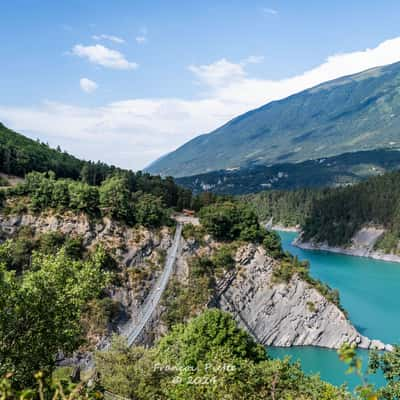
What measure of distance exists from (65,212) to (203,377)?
2344cm

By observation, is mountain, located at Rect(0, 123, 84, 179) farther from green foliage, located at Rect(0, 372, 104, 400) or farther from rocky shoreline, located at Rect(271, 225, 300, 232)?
rocky shoreline, located at Rect(271, 225, 300, 232)

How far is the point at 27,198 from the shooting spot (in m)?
31.6

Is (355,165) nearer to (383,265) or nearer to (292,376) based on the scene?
(383,265)

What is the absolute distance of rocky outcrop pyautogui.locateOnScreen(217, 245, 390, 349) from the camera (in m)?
32.5

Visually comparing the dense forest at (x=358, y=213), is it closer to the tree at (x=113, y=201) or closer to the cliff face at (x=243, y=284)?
the cliff face at (x=243, y=284)

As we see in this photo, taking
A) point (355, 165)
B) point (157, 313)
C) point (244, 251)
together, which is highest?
point (355, 165)

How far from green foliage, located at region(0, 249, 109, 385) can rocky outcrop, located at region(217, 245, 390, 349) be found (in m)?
25.2

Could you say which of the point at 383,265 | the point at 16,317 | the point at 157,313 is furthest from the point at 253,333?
the point at 383,265

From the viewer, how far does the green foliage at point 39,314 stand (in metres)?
6.71

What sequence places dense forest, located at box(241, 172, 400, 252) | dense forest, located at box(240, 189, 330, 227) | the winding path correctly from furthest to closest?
1. dense forest, located at box(240, 189, 330, 227)
2. dense forest, located at box(241, 172, 400, 252)
3. the winding path

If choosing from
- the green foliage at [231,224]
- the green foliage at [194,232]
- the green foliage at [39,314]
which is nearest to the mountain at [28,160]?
the green foliage at [194,232]

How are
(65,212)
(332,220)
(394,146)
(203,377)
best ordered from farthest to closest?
(394,146) < (332,220) < (65,212) < (203,377)

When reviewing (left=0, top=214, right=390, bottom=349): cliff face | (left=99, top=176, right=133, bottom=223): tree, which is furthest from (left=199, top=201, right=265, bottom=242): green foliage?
(left=99, top=176, right=133, bottom=223): tree

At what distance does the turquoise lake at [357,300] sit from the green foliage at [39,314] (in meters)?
18.8
